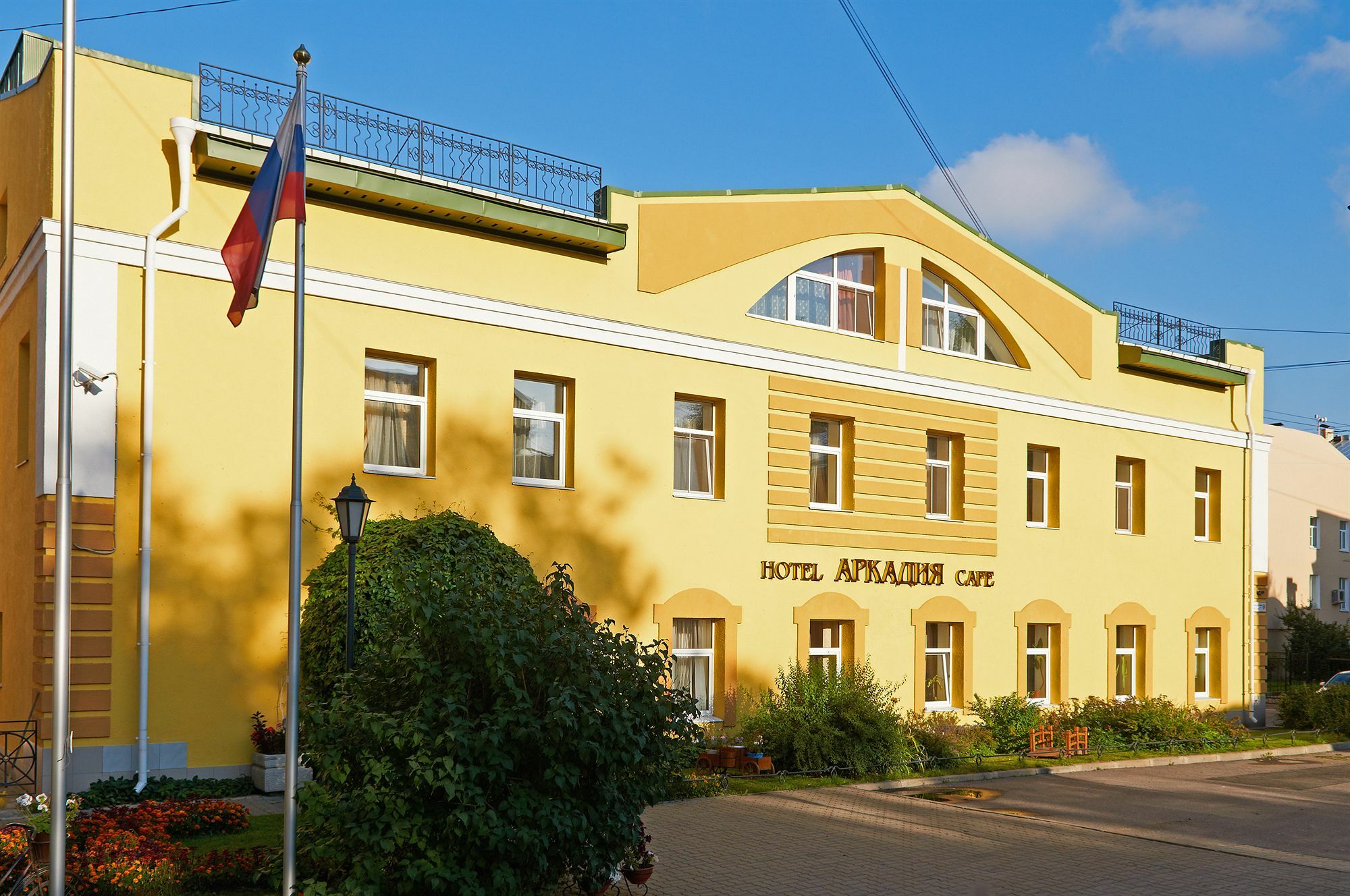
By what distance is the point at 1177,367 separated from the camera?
89.4 ft

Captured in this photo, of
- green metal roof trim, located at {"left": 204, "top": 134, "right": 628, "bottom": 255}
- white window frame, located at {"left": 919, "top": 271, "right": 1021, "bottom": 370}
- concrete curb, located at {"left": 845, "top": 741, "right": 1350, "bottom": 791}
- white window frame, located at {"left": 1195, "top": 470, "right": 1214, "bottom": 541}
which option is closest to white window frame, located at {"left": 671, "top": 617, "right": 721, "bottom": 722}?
concrete curb, located at {"left": 845, "top": 741, "right": 1350, "bottom": 791}

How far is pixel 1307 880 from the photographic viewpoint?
11945mm

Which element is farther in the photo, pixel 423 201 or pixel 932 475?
pixel 932 475

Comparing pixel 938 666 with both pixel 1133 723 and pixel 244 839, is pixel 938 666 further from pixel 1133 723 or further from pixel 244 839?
pixel 244 839

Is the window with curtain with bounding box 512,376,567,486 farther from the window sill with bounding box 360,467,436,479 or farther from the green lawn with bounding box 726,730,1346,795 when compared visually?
the green lawn with bounding box 726,730,1346,795

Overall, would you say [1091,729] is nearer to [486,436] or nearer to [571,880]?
[486,436]

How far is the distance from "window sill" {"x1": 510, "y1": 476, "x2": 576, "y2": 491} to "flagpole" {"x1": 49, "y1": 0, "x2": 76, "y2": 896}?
27.6 feet

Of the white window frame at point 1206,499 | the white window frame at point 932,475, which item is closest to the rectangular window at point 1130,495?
the white window frame at point 1206,499

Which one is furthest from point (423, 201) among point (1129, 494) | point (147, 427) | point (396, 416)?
point (1129, 494)

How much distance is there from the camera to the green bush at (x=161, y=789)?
13.5 meters

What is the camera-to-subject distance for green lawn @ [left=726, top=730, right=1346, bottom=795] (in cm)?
1728

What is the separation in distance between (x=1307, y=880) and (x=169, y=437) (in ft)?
43.6

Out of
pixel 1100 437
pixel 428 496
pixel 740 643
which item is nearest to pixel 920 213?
pixel 1100 437

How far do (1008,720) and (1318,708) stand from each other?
34.2ft
